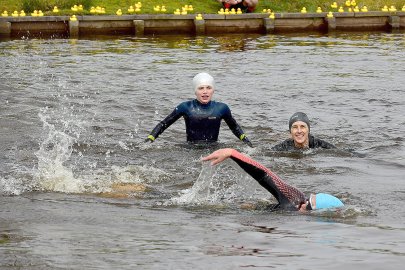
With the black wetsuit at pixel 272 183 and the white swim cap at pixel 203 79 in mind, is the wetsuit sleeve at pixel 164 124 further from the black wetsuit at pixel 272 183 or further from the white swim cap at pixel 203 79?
the black wetsuit at pixel 272 183

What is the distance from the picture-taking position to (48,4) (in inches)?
1313

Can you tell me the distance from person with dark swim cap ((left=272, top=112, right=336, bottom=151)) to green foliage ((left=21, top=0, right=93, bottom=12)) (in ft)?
67.1

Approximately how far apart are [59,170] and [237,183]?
98.6 inches

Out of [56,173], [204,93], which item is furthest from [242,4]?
[56,173]

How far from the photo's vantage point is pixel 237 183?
39.4 feet

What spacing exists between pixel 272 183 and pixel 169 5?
25.1 m

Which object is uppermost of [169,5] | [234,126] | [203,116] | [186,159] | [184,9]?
[169,5]

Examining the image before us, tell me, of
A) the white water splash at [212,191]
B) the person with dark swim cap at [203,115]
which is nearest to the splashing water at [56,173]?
the white water splash at [212,191]

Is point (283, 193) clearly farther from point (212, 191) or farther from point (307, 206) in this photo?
point (212, 191)

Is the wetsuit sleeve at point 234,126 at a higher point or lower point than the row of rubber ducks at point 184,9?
lower

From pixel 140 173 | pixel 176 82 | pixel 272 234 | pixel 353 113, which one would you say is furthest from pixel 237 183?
pixel 176 82

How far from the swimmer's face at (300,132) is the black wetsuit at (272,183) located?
3901mm

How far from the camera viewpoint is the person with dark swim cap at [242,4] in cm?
3334

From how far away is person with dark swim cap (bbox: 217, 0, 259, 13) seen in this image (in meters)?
33.3
